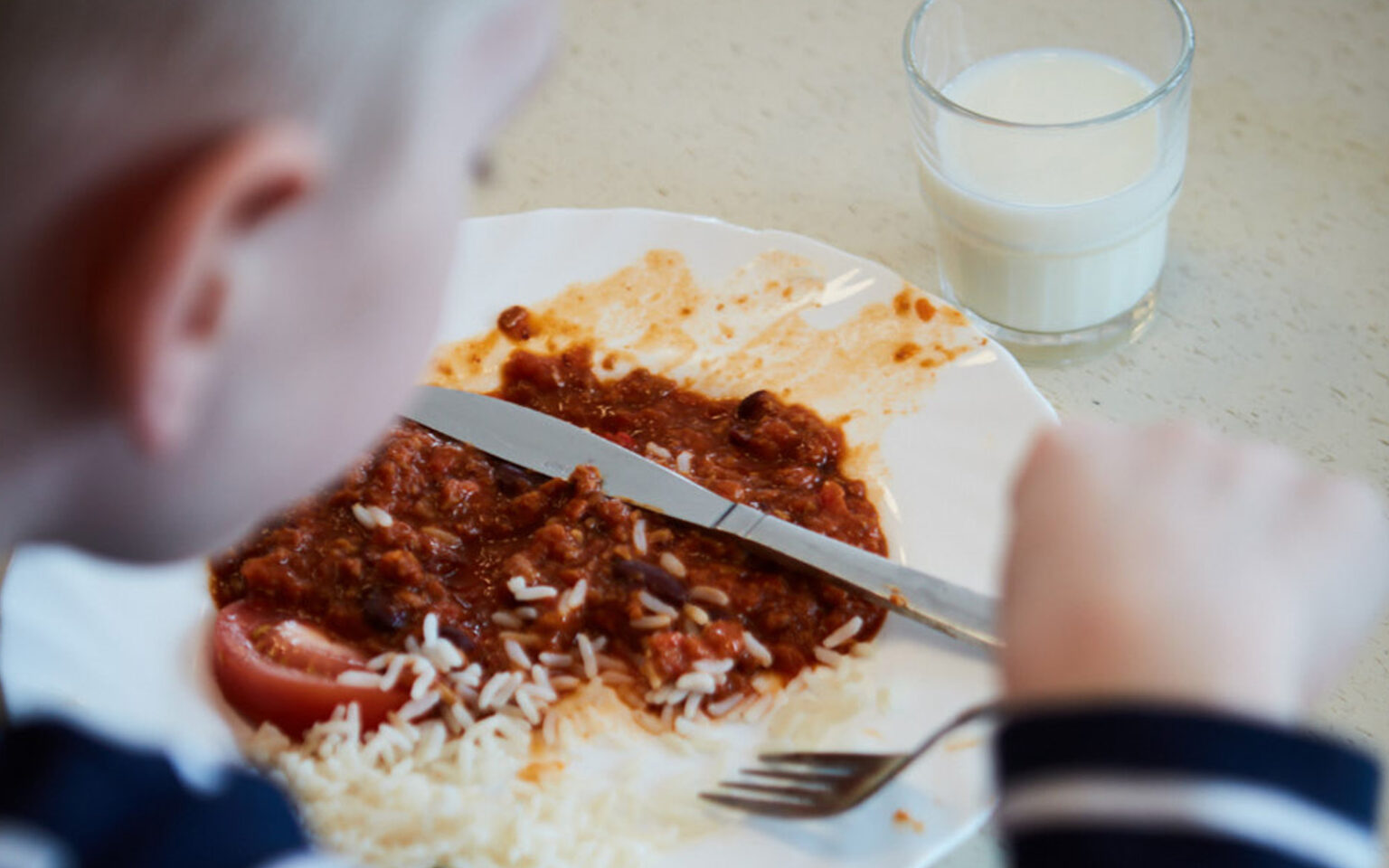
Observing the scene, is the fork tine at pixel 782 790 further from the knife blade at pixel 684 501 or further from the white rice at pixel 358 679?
the white rice at pixel 358 679

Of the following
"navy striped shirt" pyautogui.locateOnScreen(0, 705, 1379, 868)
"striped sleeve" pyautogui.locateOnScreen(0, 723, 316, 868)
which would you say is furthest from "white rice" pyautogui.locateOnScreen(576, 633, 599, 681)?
"navy striped shirt" pyautogui.locateOnScreen(0, 705, 1379, 868)

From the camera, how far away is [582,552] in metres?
1.35

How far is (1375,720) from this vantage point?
127cm

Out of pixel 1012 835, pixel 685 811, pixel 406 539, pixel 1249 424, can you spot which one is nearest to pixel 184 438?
pixel 1012 835

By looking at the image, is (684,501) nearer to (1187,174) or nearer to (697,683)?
(697,683)

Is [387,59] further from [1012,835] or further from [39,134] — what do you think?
[1012,835]

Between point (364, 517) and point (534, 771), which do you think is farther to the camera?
point (364, 517)

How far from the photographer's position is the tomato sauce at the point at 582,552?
129cm

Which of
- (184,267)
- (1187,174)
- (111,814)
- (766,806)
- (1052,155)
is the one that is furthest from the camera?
(1187,174)

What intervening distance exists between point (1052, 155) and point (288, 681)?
35.8 inches

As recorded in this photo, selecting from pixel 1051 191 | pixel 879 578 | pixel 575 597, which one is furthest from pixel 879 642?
pixel 1051 191

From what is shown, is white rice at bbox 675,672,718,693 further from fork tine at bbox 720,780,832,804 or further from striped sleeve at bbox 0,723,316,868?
striped sleeve at bbox 0,723,316,868

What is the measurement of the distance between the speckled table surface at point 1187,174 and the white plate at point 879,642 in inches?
9.0

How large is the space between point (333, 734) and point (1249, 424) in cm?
99
